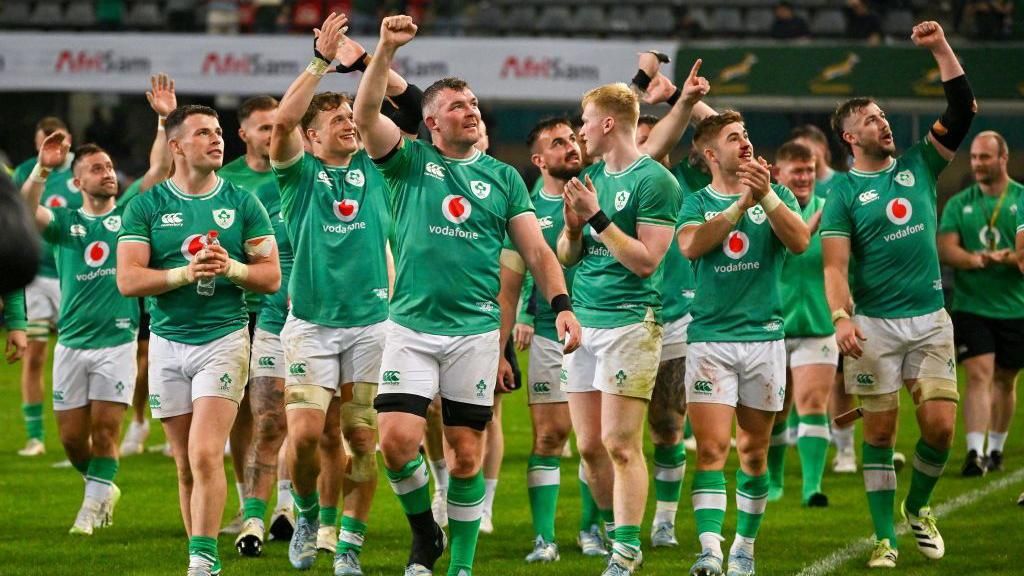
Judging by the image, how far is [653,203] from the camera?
711 cm

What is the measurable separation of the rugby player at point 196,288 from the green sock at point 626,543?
1950 mm

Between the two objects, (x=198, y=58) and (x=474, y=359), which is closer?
(x=474, y=359)

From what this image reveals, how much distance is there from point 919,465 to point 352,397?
126 inches

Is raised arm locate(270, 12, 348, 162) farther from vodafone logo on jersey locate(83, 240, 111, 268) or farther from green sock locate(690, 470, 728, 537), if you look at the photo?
green sock locate(690, 470, 728, 537)

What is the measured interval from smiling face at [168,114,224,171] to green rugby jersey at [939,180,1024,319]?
652 cm

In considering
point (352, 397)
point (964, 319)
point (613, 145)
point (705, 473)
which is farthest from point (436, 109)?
point (964, 319)

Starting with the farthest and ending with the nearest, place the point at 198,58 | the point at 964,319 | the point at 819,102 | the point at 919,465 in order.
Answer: the point at 198,58 → the point at 819,102 → the point at 964,319 → the point at 919,465

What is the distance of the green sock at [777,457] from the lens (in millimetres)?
10078

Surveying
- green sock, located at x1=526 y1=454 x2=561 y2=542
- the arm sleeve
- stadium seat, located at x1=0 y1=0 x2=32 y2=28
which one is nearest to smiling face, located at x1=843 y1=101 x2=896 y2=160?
green sock, located at x1=526 y1=454 x2=561 y2=542

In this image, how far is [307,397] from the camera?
7.55m

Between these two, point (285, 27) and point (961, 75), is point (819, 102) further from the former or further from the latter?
point (961, 75)

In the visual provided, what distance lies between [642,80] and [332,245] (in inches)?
A: 83.9

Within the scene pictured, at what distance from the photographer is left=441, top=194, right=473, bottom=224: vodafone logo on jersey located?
268 inches

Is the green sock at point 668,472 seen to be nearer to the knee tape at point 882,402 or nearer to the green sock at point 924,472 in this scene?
the knee tape at point 882,402
